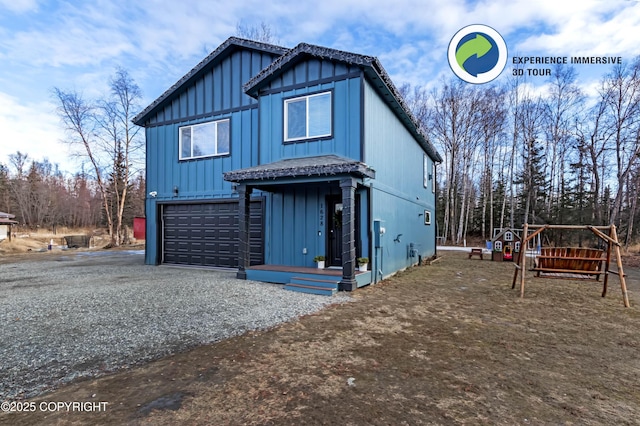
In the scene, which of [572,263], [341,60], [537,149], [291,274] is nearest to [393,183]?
[341,60]

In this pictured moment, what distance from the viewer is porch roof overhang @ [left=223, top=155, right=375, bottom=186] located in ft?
21.6

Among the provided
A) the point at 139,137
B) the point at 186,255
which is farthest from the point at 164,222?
the point at 139,137

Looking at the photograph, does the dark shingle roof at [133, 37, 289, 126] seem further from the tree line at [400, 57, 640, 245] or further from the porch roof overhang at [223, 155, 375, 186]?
the tree line at [400, 57, 640, 245]

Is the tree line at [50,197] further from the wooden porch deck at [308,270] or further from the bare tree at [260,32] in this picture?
the wooden porch deck at [308,270]

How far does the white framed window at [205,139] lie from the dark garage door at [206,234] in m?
1.70

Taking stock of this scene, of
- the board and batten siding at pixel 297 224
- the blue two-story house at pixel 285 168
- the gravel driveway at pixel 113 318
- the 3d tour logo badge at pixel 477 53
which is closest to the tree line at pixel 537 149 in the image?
the 3d tour logo badge at pixel 477 53

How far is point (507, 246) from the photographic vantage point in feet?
42.9

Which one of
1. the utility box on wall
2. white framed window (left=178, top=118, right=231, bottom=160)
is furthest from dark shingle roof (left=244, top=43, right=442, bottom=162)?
the utility box on wall

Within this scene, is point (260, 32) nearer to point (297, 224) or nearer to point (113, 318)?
point (297, 224)

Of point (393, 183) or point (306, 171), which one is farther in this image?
point (393, 183)

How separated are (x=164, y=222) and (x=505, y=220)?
25.4m

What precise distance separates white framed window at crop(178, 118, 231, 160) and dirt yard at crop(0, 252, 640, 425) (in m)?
7.10

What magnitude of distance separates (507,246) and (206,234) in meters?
11.7

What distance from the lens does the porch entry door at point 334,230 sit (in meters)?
8.16
